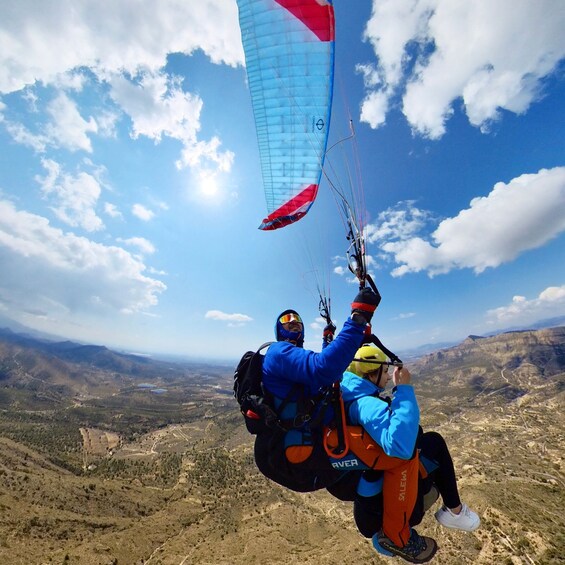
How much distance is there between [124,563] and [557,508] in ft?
119

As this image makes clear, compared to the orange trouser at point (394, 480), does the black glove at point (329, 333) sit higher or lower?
higher

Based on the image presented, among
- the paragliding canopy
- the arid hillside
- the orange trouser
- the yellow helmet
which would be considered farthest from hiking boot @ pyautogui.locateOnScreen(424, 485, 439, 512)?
the arid hillside

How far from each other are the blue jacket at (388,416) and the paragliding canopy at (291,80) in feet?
18.4

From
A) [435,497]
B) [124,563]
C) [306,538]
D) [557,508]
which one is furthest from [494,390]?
[435,497]

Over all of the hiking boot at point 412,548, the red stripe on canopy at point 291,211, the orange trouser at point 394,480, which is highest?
the red stripe on canopy at point 291,211

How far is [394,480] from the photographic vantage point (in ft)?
11.8

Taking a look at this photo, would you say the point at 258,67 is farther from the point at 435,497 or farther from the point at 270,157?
the point at 435,497

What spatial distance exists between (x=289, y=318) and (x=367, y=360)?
52.5 inches

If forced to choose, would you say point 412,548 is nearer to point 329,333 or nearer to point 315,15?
point 329,333

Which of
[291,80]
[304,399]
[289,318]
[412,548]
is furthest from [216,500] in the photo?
[291,80]

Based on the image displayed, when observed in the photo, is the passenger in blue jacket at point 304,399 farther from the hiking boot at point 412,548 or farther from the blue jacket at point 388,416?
the hiking boot at point 412,548

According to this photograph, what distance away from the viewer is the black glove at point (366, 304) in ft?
12.2

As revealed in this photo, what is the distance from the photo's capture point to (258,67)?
6.76m

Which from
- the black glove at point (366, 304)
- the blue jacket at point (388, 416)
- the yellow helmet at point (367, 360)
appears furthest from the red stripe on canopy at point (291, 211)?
the blue jacket at point (388, 416)
